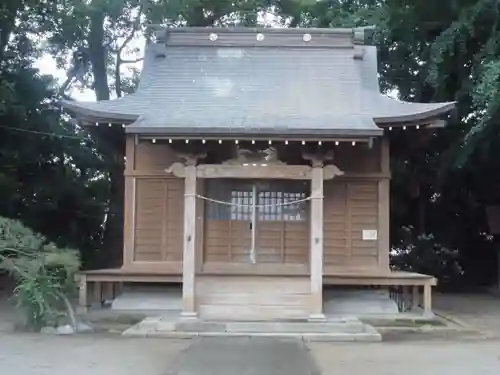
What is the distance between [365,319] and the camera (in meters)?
11.6

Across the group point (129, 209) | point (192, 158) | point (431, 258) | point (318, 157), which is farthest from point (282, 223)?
point (431, 258)

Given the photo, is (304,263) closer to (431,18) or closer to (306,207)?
(306,207)

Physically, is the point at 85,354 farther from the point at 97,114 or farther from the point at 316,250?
the point at 97,114

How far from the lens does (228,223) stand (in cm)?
1223

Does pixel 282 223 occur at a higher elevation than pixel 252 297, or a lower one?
higher

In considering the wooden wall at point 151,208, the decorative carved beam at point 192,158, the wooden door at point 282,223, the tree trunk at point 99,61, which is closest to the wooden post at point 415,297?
the wooden door at point 282,223

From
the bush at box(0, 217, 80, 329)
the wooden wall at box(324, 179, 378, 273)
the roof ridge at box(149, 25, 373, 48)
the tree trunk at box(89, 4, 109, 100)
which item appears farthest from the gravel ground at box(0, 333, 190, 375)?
the tree trunk at box(89, 4, 109, 100)

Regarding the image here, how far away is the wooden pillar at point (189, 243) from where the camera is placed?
1066 cm

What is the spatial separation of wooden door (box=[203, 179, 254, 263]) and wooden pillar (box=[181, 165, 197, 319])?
1.37 meters

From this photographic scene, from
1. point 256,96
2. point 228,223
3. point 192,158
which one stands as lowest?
point 228,223

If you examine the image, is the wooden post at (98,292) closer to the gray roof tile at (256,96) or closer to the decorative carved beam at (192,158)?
the gray roof tile at (256,96)

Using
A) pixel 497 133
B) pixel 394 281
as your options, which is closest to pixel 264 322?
pixel 394 281

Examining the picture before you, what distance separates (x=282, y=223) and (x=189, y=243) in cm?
226

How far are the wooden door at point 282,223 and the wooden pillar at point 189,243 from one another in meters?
1.75
